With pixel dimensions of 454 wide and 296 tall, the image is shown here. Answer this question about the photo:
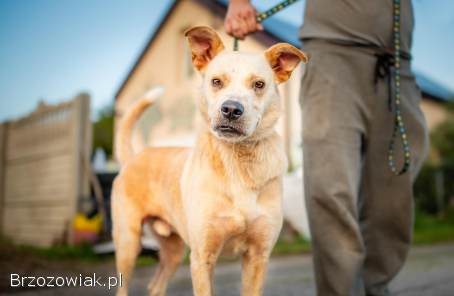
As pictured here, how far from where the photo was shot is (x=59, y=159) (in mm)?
7090

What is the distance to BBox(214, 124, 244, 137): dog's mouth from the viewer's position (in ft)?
6.84

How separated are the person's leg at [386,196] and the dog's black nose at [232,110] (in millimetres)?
1136

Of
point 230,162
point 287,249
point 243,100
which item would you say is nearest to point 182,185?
point 230,162

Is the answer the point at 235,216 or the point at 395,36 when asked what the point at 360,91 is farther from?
the point at 235,216

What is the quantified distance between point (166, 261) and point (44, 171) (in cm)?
513

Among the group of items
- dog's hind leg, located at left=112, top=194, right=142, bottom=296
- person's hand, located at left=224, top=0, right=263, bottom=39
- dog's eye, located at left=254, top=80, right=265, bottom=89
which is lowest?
dog's hind leg, located at left=112, top=194, right=142, bottom=296

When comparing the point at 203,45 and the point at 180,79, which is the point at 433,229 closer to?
the point at 180,79

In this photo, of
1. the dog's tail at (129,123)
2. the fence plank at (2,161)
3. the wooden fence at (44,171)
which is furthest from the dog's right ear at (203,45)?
the fence plank at (2,161)

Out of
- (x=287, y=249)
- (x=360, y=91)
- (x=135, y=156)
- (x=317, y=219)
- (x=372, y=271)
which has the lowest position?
(x=287, y=249)

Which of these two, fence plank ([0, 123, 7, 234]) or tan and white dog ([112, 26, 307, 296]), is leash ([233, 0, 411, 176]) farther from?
fence plank ([0, 123, 7, 234])

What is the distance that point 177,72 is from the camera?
1303 centimetres

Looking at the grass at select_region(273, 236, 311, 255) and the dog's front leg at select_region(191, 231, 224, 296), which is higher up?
the dog's front leg at select_region(191, 231, 224, 296)

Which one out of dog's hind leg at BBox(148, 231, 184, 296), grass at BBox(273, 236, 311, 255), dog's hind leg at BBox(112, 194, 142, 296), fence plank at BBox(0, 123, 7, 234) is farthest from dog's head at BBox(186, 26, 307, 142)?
fence plank at BBox(0, 123, 7, 234)

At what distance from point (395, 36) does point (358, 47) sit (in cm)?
24
